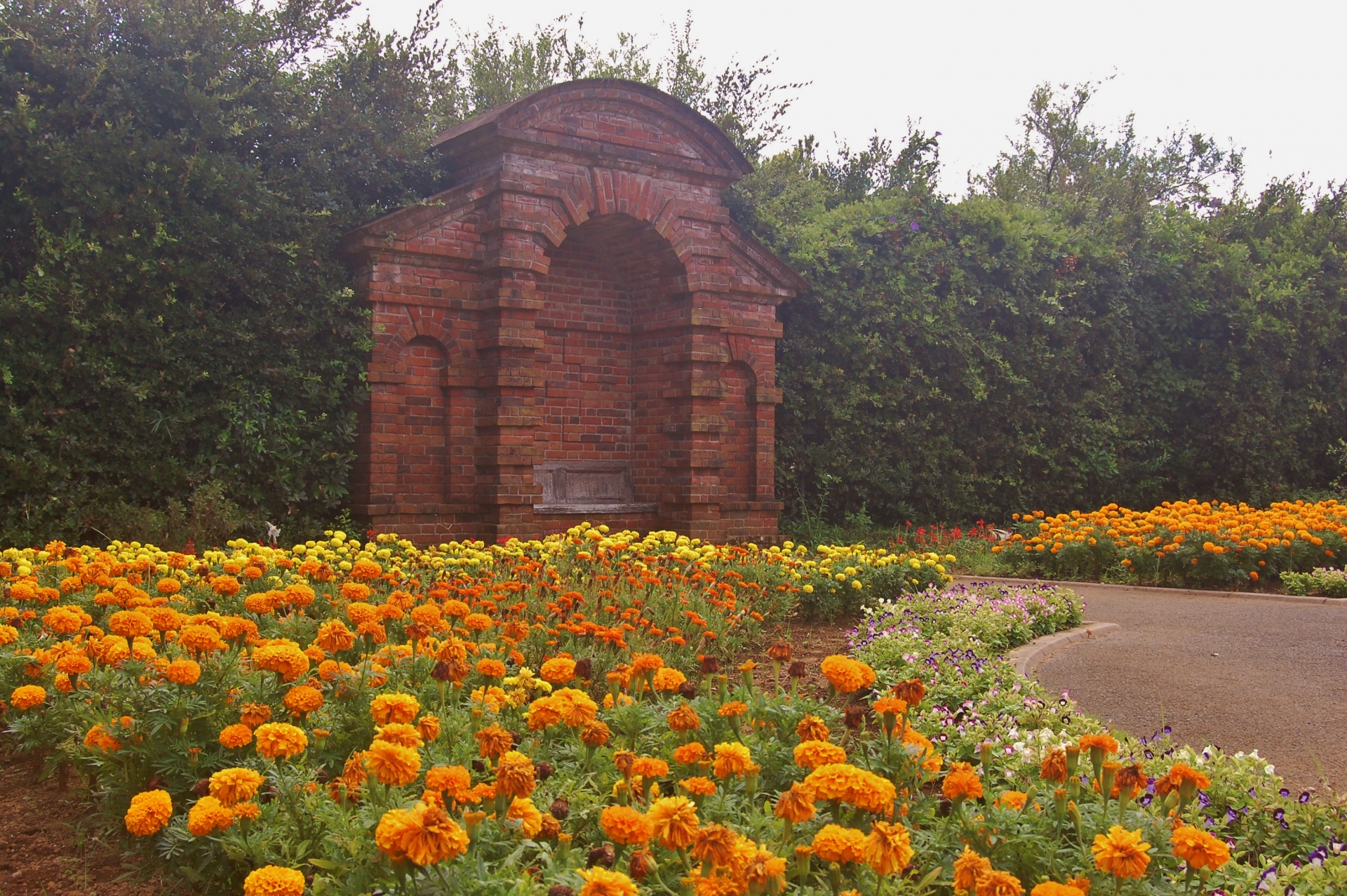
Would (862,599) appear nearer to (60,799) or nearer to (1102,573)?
(1102,573)

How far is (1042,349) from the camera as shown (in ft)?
48.3

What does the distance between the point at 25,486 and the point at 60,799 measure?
538 cm

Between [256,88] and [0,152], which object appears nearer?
[0,152]

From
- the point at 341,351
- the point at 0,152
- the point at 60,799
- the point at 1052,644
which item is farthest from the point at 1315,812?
the point at 0,152

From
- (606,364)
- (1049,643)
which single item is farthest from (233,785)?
(606,364)

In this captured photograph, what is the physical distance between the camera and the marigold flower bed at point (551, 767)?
7.58ft

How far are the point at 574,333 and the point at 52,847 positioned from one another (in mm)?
9125

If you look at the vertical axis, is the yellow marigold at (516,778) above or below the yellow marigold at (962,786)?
above

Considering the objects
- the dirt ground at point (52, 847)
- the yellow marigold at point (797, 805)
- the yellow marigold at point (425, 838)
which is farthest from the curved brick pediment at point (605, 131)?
the yellow marigold at point (425, 838)

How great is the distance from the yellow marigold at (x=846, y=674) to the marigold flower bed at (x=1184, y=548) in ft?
24.8

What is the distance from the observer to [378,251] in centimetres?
991

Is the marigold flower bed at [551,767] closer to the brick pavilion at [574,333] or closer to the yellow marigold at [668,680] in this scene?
the yellow marigold at [668,680]

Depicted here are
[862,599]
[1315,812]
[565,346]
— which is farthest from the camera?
[565,346]

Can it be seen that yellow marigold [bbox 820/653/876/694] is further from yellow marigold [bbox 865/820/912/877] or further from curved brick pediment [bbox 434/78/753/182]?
curved brick pediment [bbox 434/78/753/182]
